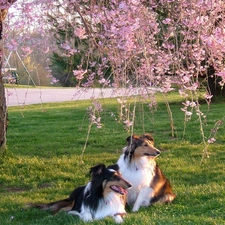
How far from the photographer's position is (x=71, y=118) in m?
15.4

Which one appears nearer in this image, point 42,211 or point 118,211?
point 118,211

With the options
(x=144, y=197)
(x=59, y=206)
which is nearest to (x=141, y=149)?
(x=144, y=197)

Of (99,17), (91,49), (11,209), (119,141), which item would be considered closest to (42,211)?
(11,209)

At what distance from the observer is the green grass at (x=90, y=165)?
5399 millimetres

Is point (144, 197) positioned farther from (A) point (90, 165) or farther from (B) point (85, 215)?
(A) point (90, 165)

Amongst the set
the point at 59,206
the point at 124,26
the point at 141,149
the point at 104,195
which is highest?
the point at 124,26

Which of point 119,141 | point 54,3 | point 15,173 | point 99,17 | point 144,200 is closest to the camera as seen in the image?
point 54,3

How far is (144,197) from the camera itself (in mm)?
5965

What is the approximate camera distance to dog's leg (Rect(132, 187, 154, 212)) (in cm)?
591

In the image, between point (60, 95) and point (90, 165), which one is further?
point (60, 95)

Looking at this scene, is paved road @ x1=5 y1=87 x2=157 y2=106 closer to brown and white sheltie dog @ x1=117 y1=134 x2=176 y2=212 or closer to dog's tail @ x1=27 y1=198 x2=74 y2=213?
brown and white sheltie dog @ x1=117 y1=134 x2=176 y2=212

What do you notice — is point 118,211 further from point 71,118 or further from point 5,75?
point 71,118

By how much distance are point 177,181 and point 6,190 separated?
103 inches

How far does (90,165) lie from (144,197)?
230 centimetres
